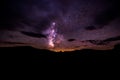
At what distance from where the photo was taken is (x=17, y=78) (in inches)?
915

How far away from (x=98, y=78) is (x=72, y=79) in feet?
17.0

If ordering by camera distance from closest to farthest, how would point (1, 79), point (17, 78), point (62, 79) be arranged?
point (1, 79), point (17, 78), point (62, 79)

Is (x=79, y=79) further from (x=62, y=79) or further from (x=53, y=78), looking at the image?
(x=53, y=78)

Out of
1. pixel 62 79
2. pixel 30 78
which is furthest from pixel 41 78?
pixel 62 79

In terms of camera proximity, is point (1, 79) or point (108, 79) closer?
point (1, 79)

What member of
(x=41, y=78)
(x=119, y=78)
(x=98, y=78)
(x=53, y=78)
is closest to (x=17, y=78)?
(x=41, y=78)

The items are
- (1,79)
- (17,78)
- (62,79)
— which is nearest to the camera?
→ (1,79)

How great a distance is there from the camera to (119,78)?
81.6ft

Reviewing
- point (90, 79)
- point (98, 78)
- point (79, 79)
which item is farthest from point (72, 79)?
point (98, 78)

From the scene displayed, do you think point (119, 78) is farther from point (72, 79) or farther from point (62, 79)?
point (62, 79)

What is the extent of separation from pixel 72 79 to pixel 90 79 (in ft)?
11.6

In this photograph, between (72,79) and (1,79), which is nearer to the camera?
(1,79)

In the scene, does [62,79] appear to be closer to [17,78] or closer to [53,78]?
[53,78]

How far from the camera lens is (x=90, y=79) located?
25453 mm
